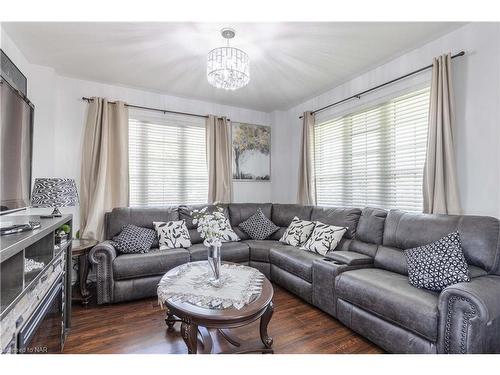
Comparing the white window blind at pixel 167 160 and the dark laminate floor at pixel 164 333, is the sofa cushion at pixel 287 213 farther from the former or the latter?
the dark laminate floor at pixel 164 333

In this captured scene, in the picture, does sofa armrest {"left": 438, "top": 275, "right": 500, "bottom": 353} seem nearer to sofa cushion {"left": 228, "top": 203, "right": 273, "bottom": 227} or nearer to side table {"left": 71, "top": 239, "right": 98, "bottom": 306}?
sofa cushion {"left": 228, "top": 203, "right": 273, "bottom": 227}

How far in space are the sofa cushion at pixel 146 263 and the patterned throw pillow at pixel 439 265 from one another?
232 cm

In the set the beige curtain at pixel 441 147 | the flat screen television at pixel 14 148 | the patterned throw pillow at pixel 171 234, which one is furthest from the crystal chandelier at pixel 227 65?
the patterned throw pillow at pixel 171 234

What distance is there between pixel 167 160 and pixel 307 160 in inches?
87.1

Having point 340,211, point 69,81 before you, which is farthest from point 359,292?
point 69,81

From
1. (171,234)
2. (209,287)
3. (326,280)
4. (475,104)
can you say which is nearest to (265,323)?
(209,287)

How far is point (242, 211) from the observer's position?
13.5 ft

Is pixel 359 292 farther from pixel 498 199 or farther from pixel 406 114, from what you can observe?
pixel 406 114

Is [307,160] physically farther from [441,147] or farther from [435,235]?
[435,235]

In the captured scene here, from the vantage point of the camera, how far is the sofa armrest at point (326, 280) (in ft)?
7.70

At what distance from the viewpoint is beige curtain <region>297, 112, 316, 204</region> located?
4.00 m

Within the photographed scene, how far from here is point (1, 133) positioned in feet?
5.27

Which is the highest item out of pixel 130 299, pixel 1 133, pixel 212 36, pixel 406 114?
pixel 212 36
